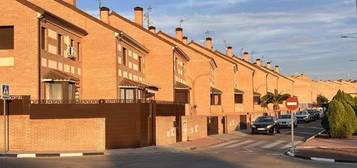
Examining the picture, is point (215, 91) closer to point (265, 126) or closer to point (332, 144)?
point (265, 126)

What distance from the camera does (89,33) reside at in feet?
113

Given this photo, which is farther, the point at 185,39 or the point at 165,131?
the point at 185,39

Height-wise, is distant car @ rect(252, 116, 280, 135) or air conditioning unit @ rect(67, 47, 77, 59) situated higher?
air conditioning unit @ rect(67, 47, 77, 59)

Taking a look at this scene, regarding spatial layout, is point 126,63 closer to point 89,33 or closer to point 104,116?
point 89,33

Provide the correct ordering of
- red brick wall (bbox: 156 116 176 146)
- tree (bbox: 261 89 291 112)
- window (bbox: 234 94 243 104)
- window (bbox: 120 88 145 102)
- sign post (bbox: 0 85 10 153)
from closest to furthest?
sign post (bbox: 0 85 10 153) → red brick wall (bbox: 156 116 176 146) → window (bbox: 120 88 145 102) → window (bbox: 234 94 243 104) → tree (bbox: 261 89 291 112)

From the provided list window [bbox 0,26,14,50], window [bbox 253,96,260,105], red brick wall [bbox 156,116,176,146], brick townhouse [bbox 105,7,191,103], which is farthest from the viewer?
window [bbox 253,96,260,105]

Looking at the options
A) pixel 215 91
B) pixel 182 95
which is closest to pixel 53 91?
pixel 182 95

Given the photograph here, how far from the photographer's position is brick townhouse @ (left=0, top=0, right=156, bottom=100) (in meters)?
27.3

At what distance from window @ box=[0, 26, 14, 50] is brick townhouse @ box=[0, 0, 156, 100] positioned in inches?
1.9

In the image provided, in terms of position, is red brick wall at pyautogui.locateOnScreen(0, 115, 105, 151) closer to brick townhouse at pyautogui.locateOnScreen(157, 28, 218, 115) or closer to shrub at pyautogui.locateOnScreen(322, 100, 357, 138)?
shrub at pyautogui.locateOnScreen(322, 100, 357, 138)

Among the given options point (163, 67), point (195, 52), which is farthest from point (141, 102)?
point (195, 52)

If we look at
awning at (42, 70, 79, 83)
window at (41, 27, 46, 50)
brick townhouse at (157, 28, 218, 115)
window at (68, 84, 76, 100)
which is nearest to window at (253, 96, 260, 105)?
brick townhouse at (157, 28, 218, 115)

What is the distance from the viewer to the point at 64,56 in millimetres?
30938

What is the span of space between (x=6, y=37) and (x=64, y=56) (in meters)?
3.90
